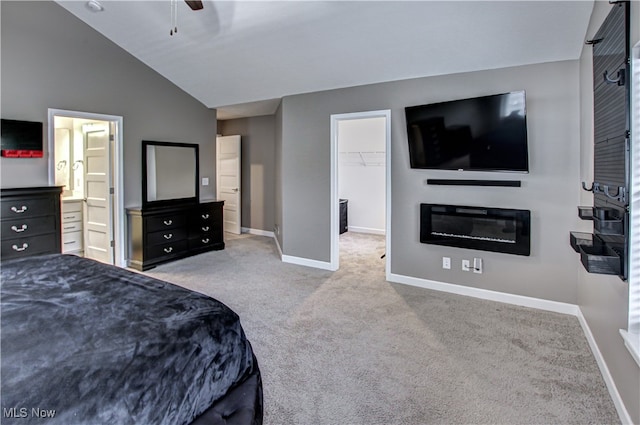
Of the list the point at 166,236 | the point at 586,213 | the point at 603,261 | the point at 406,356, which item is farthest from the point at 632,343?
the point at 166,236

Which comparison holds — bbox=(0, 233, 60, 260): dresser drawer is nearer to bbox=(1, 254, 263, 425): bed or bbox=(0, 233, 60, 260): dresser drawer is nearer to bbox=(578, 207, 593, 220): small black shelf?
bbox=(1, 254, 263, 425): bed

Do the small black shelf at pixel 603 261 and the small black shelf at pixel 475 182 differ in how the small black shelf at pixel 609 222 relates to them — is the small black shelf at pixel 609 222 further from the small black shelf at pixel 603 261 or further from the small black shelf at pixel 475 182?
the small black shelf at pixel 475 182

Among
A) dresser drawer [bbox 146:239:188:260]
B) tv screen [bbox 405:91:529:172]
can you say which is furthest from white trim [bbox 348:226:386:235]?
dresser drawer [bbox 146:239:188:260]

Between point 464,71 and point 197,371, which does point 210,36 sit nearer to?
point 464,71

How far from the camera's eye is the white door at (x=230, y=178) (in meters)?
7.17

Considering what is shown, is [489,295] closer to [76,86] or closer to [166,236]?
[166,236]

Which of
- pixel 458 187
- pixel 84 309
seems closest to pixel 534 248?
pixel 458 187

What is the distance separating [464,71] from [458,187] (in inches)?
46.8

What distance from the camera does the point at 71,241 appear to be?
5.16 meters

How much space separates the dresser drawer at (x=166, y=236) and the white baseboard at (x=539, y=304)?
305cm

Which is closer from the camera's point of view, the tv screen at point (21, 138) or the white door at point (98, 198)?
the tv screen at point (21, 138)

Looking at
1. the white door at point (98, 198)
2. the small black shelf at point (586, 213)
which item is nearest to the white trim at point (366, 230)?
the white door at point (98, 198)

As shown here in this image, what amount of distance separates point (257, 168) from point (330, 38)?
12.6ft

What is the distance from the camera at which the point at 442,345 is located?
264cm
